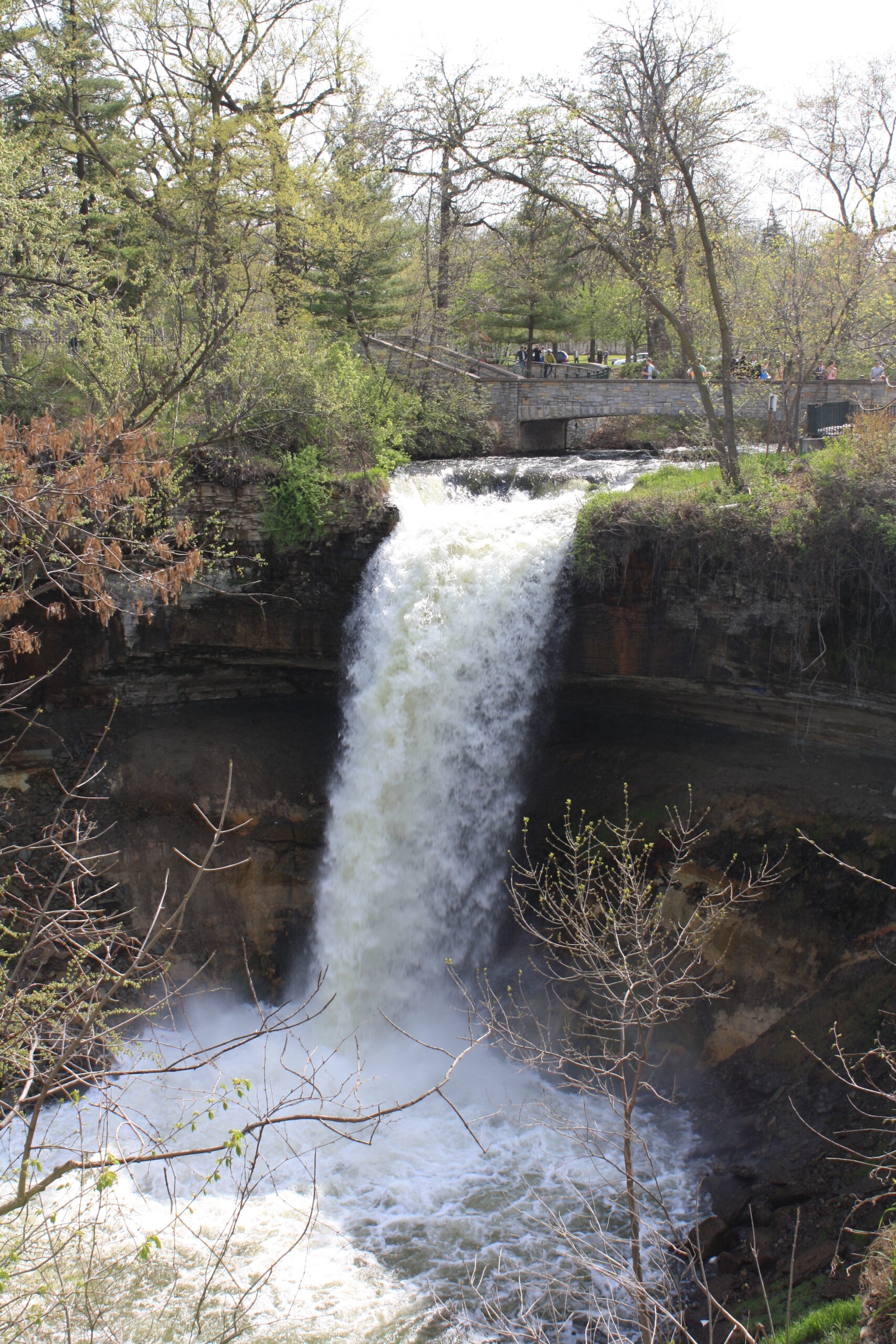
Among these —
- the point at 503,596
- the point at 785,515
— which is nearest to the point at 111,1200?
the point at 503,596

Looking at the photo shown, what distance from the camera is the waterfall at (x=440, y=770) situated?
40.9ft

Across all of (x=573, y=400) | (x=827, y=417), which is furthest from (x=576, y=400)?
(x=827, y=417)

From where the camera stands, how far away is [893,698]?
1084 cm

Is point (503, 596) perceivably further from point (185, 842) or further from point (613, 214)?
point (613, 214)

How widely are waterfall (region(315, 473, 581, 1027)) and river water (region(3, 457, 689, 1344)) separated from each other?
0.08 feet

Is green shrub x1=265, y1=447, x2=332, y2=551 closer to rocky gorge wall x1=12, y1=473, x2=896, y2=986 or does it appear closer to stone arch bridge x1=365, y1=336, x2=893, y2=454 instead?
rocky gorge wall x1=12, y1=473, x2=896, y2=986

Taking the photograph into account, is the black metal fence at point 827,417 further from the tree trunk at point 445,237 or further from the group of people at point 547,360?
the tree trunk at point 445,237

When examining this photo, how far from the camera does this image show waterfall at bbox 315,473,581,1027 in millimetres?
12469

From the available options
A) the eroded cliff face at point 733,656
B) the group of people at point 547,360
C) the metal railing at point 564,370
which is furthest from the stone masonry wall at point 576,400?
the eroded cliff face at point 733,656

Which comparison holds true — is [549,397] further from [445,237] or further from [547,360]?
[547,360]

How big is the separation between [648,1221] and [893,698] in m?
6.72

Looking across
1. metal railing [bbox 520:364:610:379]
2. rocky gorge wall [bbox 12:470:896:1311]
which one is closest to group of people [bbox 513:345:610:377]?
metal railing [bbox 520:364:610:379]

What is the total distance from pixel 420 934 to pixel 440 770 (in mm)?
2383

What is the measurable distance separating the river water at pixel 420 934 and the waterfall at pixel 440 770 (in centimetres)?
3
